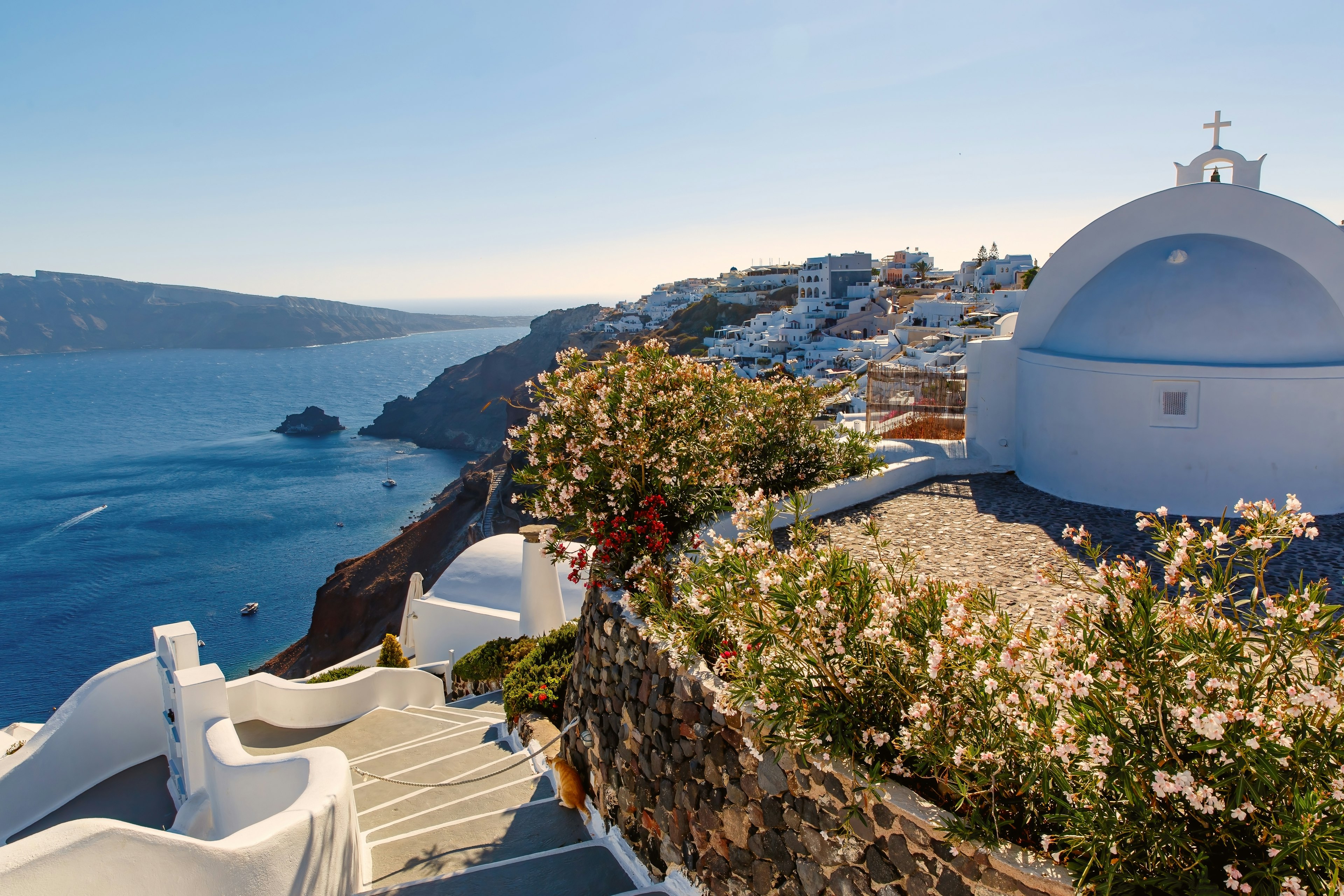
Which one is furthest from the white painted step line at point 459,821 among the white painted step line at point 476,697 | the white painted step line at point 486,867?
the white painted step line at point 476,697

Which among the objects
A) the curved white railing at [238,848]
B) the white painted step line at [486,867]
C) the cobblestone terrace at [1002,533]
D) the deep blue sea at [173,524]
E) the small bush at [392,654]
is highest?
the cobblestone terrace at [1002,533]

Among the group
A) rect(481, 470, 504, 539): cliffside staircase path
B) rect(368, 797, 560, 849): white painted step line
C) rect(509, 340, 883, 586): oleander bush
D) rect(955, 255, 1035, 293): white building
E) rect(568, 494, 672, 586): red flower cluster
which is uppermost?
rect(955, 255, 1035, 293): white building

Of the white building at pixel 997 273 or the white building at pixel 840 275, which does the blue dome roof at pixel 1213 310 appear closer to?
the white building at pixel 997 273

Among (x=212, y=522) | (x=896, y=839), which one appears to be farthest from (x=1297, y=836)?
(x=212, y=522)

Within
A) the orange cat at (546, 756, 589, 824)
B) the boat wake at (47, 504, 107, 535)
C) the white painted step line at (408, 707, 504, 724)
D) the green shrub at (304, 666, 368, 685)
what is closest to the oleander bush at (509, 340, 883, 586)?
the orange cat at (546, 756, 589, 824)

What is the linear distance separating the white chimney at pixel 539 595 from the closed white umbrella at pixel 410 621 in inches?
189

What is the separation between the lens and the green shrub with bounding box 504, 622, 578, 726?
33.3 feet

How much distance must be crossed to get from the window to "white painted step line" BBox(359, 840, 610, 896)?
1015 centimetres

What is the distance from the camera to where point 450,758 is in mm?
10188

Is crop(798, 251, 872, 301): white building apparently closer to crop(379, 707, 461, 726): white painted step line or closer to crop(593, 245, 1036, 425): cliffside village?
crop(593, 245, 1036, 425): cliffside village

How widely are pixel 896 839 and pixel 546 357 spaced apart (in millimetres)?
123557

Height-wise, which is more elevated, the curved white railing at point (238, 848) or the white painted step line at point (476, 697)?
the curved white railing at point (238, 848)

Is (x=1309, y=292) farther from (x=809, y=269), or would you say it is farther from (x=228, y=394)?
(x=228, y=394)

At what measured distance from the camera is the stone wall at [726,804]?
13.1ft
